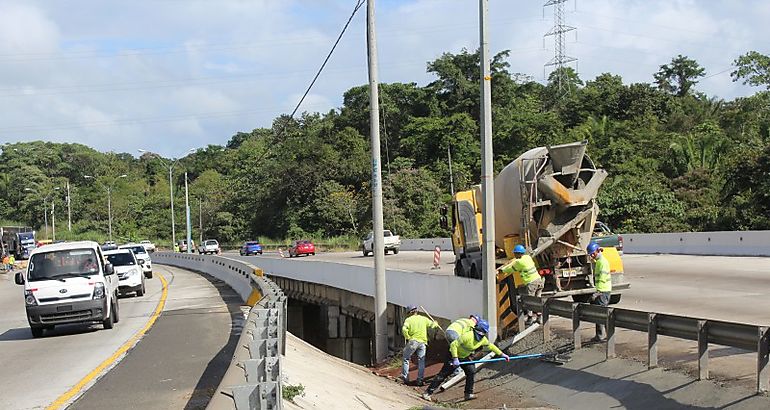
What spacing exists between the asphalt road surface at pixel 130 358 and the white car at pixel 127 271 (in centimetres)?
423

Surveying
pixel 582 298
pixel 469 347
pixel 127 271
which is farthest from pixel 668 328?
pixel 127 271

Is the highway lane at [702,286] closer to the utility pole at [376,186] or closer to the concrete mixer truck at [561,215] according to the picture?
the concrete mixer truck at [561,215]

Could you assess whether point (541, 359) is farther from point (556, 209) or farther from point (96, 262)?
point (96, 262)

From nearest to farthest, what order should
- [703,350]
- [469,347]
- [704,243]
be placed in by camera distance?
[703,350] < [469,347] < [704,243]

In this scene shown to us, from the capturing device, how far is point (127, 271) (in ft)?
104

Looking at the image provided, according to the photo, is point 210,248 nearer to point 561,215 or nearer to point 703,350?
point 561,215

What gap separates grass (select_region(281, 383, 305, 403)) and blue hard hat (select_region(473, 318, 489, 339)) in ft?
12.8

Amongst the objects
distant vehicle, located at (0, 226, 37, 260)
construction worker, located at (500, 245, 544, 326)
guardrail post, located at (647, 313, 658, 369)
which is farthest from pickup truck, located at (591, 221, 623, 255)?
distant vehicle, located at (0, 226, 37, 260)

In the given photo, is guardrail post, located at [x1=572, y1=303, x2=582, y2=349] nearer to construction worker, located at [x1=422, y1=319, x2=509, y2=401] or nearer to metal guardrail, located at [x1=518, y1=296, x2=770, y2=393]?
metal guardrail, located at [x1=518, y1=296, x2=770, y2=393]

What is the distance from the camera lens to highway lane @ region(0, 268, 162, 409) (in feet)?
40.6

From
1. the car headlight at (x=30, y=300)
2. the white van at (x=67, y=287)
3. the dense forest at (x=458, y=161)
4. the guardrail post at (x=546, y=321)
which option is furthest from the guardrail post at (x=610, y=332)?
the dense forest at (x=458, y=161)

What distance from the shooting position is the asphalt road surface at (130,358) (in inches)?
458

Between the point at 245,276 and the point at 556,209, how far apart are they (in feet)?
52.2

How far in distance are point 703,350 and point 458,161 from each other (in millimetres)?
68653
